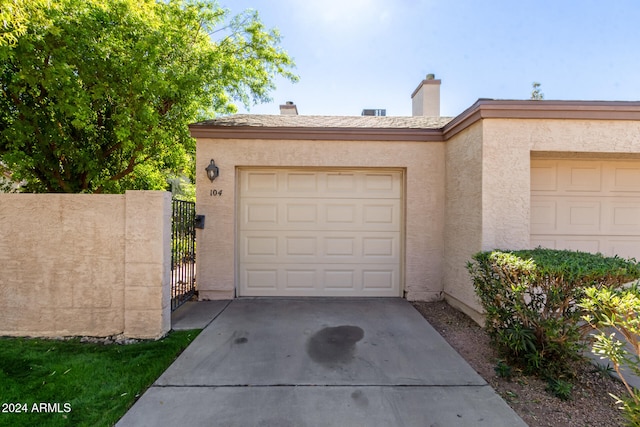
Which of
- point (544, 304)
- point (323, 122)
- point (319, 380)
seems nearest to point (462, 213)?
point (544, 304)

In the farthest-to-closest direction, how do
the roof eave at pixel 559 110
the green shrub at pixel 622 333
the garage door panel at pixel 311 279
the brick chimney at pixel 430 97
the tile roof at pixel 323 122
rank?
the brick chimney at pixel 430 97
the garage door panel at pixel 311 279
the tile roof at pixel 323 122
the roof eave at pixel 559 110
the green shrub at pixel 622 333

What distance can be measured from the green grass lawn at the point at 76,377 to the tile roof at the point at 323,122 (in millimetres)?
3928

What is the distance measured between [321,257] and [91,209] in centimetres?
379

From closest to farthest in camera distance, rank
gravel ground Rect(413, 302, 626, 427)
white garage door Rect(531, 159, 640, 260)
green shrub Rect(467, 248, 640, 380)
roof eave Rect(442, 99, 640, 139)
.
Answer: gravel ground Rect(413, 302, 626, 427) < green shrub Rect(467, 248, 640, 380) < roof eave Rect(442, 99, 640, 139) < white garage door Rect(531, 159, 640, 260)

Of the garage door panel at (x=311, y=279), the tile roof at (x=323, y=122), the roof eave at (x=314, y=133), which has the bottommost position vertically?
the garage door panel at (x=311, y=279)

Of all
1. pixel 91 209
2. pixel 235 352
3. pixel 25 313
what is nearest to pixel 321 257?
pixel 235 352

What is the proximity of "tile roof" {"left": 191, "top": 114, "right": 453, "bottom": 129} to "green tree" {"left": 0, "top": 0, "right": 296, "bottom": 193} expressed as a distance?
964 millimetres

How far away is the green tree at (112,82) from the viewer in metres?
5.03

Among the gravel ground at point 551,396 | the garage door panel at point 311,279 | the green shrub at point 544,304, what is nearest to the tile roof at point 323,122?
the garage door panel at point 311,279

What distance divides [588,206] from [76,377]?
24.9ft

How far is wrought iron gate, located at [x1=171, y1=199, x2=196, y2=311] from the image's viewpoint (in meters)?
4.96

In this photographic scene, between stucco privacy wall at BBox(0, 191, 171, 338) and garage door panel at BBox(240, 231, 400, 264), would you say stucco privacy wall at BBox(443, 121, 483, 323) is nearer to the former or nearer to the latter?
garage door panel at BBox(240, 231, 400, 264)

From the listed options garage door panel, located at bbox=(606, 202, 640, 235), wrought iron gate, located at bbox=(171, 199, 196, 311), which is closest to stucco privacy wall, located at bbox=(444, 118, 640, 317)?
garage door panel, located at bbox=(606, 202, 640, 235)

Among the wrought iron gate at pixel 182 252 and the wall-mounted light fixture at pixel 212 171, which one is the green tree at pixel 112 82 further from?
the wrought iron gate at pixel 182 252
